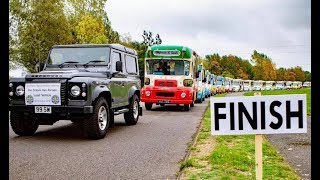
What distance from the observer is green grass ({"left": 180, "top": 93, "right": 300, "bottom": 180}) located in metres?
5.50

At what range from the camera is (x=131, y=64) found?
12.3m

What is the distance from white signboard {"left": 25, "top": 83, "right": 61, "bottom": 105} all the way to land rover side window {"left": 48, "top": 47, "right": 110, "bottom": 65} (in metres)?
1.85

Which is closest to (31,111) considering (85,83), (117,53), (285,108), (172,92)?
(85,83)

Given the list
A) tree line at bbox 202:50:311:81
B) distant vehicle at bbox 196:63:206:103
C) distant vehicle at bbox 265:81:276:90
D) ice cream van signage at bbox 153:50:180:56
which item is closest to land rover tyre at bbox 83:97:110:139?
ice cream van signage at bbox 153:50:180:56

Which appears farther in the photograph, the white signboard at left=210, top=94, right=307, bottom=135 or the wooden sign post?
the wooden sign post

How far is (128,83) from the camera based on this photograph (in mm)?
11516

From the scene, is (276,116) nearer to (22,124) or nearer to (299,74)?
(22,124)

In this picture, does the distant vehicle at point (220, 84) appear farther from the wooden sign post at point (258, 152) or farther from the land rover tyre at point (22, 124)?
the wooden sign post at point (258, 152)

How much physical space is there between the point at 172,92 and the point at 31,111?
1002 centimetres

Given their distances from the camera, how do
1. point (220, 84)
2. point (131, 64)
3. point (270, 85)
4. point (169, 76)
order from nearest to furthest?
point (131, 64), point (169, 76), point (220, 84), point (270, 85)

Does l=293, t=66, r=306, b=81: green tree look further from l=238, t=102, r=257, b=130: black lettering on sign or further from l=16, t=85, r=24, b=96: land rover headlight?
l=238, t=102, r=257, b=130: black lettering on sign

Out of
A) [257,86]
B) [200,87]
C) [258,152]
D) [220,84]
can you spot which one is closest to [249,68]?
[257,86]

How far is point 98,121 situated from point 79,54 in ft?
7.85
